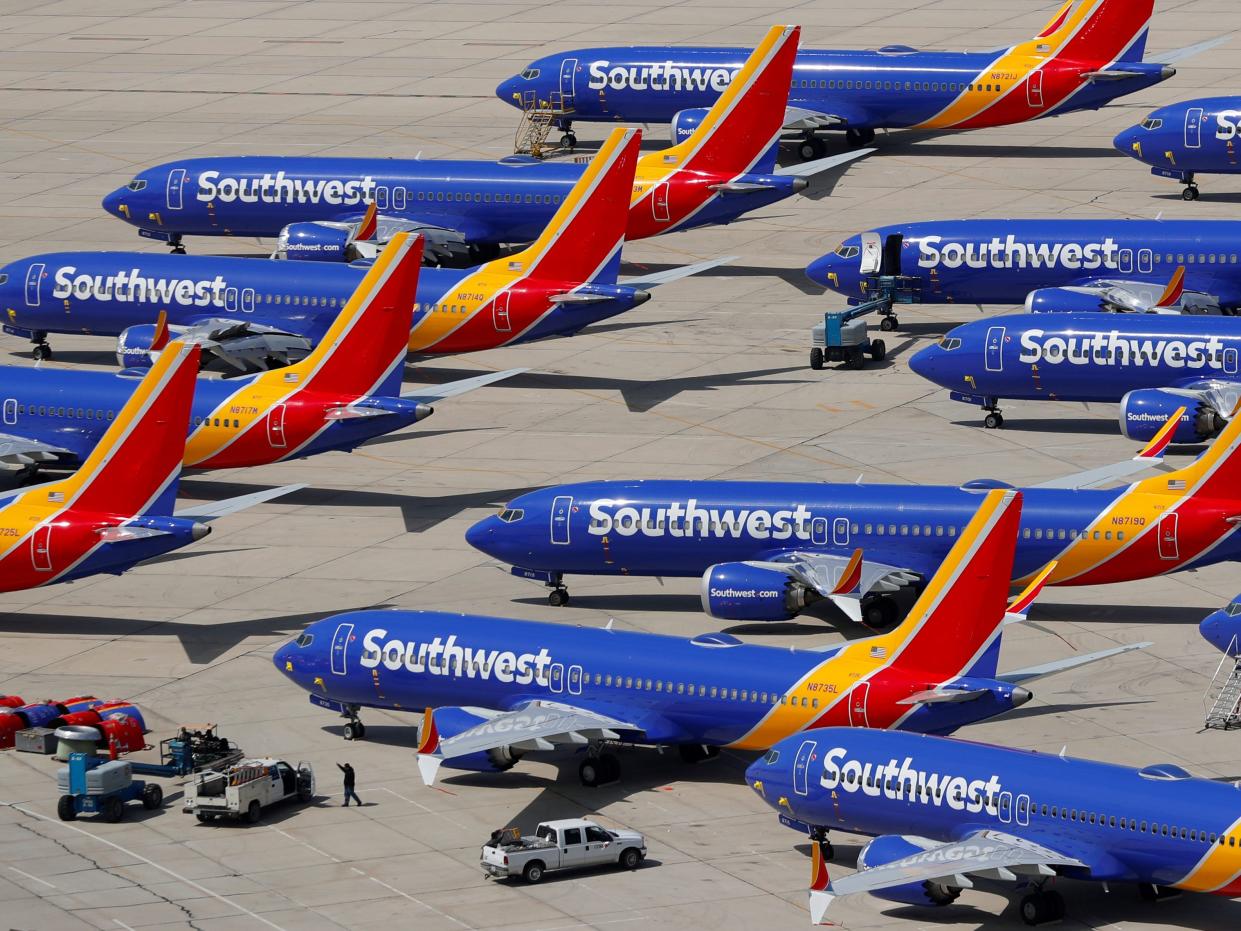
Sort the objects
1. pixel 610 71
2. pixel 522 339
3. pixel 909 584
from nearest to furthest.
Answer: pixel 909 584, pixel 522 339, pixel 610 71

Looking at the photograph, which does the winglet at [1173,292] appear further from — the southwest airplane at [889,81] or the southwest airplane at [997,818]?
the southwest airplane at [997,818]

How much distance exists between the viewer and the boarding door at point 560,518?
8275cm

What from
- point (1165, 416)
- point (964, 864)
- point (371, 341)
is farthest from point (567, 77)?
point (964, 864)

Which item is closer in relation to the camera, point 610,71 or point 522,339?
point 522,339

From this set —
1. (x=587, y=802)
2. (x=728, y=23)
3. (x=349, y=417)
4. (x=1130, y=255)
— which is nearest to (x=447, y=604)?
(x=349, y=417)

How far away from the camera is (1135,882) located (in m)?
60.6

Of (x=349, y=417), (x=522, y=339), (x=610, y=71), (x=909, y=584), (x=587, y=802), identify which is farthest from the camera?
(x=610, y=71)

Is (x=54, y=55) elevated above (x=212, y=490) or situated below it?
above

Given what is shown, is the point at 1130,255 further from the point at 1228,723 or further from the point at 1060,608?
the point at 1228,723

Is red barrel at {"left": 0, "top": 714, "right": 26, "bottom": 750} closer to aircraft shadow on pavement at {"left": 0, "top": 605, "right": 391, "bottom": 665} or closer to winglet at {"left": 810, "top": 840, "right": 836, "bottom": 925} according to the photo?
aircraft shadow on pavement at {"left": 0, "top": 605, "right": 391, "bottom": 665}

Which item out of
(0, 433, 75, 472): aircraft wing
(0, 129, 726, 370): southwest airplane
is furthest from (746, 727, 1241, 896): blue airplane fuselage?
(0, 129, 726, 370): southwest airplane

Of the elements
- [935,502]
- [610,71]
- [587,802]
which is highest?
[610,71]

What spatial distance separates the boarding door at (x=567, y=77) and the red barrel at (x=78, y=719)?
63.8m

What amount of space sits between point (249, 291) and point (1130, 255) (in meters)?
34.2
